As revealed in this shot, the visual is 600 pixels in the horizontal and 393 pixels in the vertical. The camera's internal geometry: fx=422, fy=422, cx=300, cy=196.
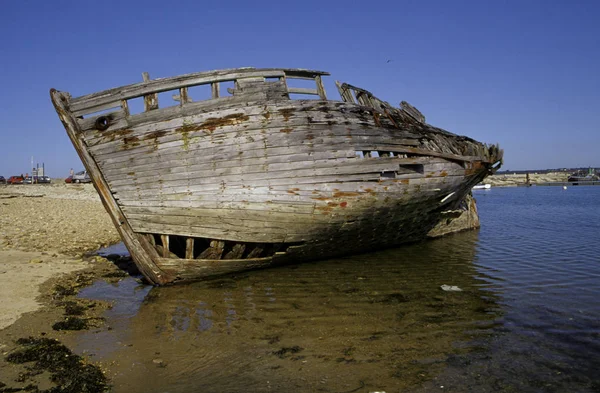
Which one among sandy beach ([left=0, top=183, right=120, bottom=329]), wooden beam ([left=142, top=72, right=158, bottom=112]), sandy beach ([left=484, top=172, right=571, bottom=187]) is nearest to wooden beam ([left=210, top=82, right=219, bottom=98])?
wooden beam ([left=142, top=72, right=158, bottom=112])

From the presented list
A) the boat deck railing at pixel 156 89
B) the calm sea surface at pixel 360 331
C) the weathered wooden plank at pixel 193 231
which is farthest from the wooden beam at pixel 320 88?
the calm sea surface at pixel 360 331

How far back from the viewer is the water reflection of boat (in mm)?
4527

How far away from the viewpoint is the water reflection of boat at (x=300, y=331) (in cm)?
453

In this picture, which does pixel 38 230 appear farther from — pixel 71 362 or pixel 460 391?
pixel 460 391

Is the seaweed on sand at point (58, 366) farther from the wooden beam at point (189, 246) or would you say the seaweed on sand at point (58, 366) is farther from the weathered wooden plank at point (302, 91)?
the weathered wooden plank at point (302, 91)

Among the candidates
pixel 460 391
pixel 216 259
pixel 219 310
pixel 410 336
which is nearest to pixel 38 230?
pixel 216 259

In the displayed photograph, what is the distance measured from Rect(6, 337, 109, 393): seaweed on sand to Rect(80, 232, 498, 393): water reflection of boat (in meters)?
0.21

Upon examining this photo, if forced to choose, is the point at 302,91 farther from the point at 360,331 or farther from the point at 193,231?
the point at 360,331

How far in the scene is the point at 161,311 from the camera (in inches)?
273

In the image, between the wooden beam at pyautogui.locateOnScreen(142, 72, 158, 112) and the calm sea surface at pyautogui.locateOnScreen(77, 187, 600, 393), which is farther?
the wooden beam at pyautogui.locateOnScreen(142, 72, 158, 112)

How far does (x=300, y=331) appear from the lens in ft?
19.4

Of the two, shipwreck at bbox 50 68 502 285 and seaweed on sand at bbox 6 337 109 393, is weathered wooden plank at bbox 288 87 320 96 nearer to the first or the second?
shipwreck at bbox 50 68 502 285

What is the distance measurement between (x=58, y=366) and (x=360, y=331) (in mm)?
3709

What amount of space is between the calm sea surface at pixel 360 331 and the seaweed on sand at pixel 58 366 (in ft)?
0.62
